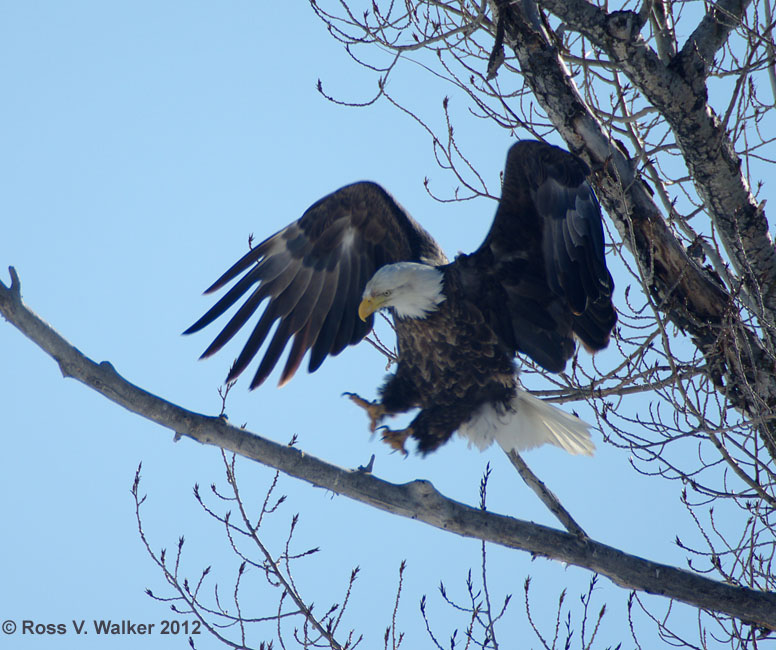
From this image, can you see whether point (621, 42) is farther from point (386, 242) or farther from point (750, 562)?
point (750, 562)

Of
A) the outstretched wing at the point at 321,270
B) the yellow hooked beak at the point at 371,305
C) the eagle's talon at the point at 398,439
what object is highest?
the outstretched wing at the point at 321,270

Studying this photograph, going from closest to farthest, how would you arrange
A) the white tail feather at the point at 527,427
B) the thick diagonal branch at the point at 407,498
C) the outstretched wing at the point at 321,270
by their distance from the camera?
the thick diagonal branch at the point at 407,498 → the white tail feather at the point at 527,427 → the outstretched wing at the point at 321,270

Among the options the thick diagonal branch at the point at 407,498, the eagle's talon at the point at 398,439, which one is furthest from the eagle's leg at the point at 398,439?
the thick diagonal branch at the point at 407,498

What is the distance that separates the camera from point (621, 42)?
3.34 metres

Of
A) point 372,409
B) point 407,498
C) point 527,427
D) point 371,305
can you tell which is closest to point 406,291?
point 371,305

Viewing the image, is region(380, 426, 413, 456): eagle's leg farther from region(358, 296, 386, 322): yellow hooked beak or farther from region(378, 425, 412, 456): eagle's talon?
region(358, 296, 386, 322): yellow hooked beak

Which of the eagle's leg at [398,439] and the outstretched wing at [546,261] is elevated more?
the outstretched wing at [546,261]

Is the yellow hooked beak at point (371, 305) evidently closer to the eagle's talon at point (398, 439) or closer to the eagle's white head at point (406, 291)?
the eagle's white head at point (406, 291)

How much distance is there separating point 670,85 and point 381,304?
158cm

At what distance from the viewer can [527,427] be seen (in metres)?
4.37

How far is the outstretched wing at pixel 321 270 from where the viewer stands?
4.46m

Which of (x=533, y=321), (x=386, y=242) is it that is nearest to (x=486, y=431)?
(x=533, y=321)

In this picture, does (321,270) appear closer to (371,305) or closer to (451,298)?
(371,305)

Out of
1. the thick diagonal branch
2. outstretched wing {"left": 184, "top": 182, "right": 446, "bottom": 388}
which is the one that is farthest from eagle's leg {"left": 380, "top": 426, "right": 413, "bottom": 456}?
the thick diagonal branch
